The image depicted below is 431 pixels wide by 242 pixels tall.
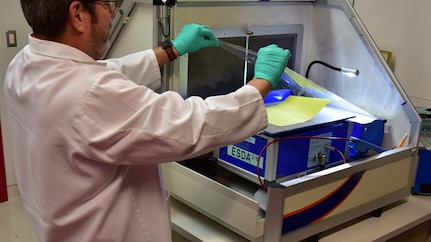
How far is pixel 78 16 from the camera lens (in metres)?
1.03

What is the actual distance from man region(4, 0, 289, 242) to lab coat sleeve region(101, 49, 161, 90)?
339 mm

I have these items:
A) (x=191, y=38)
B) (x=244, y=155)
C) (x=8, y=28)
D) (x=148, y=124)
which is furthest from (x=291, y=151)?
(x=8, y=28)

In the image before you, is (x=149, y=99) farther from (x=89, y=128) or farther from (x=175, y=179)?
(x=175, y=179)

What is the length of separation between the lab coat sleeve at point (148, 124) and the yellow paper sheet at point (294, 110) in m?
0.46

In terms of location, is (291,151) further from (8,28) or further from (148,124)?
(8,28)

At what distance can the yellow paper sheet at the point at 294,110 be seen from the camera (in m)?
1.53

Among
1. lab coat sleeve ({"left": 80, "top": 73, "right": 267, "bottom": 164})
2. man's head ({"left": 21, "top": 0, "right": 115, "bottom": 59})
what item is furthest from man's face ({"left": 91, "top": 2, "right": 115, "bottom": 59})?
lab coat sleeve ({"left": 80, "top": 73, "right": 267, "bottom": 164})

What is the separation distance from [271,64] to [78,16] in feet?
1.66

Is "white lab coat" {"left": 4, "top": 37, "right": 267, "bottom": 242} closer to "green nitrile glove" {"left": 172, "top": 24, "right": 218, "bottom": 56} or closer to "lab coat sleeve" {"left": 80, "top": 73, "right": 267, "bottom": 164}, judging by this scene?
"lab coat sleeve" {"left": 80, "top": 73, "right": 267, "bottom": 164}

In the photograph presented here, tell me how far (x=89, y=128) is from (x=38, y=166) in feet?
0.72

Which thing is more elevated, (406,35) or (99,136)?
(406,35)

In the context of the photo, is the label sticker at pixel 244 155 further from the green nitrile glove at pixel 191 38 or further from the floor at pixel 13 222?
the floor at pixel 13 222

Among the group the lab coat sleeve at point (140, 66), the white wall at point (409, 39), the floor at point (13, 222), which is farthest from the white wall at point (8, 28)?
→ the white wall at point (409, 39)

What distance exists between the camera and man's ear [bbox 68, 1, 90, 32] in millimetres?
1013
